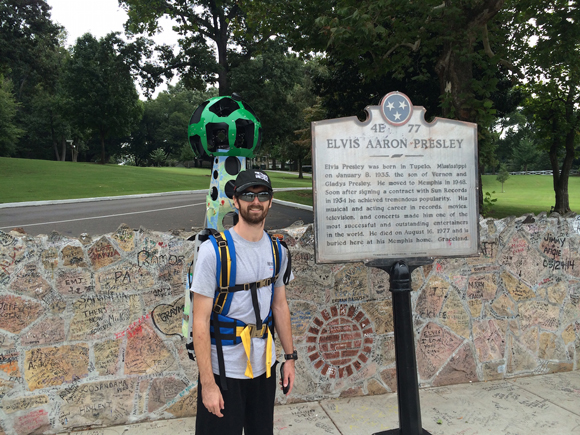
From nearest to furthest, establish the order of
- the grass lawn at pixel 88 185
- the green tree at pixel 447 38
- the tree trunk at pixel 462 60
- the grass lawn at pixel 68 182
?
the green tree at pixel 447 38, the tree trunk at pixel 462 60, the grass lawn at pixel 88 185, the grass lawn at pixel 68 182

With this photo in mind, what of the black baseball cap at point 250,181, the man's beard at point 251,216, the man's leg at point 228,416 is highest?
the black baseball cap at point 250,181

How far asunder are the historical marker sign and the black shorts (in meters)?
0.94

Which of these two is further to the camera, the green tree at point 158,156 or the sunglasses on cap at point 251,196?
the green tree at point 158,156

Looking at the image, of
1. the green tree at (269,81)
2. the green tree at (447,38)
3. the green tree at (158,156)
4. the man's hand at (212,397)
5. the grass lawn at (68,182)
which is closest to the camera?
the man's hand at (212,397)

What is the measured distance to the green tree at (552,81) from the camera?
10.6 m

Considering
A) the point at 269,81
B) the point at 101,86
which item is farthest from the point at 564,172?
the point at 101,86

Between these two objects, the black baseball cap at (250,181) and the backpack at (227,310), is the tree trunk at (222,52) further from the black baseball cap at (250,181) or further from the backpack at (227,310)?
the backpack at (227,310)

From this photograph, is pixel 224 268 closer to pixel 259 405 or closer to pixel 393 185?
pixel 259 405

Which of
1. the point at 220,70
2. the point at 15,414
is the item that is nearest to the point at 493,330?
the point at 15,414

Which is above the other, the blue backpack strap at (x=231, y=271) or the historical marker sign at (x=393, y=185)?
the historical marker sign at (x=393, y=185)

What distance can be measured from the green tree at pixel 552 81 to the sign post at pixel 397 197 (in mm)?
9383

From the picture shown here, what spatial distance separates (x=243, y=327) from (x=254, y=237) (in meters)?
0.47

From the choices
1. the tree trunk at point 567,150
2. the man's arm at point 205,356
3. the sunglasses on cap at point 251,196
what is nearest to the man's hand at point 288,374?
the man's arm at point 205,356

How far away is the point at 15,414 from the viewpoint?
348 centimetres
